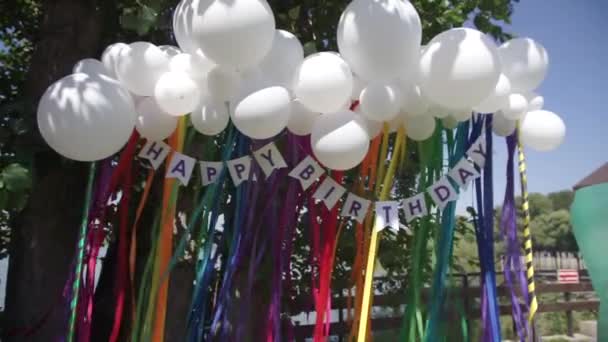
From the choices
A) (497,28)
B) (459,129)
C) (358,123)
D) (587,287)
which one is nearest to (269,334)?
(358,123)

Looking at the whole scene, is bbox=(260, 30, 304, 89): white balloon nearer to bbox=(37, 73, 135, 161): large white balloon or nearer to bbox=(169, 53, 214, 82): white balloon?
bbox=(169, 53, 214, 82): white balloon

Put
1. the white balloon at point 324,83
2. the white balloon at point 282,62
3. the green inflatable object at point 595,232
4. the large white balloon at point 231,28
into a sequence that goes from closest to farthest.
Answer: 1. the large white balloon at point 231,28
2. the white balloon at point 324,83
3. the white balloon at point 282,62
4. the green inflatable object at point 595,232

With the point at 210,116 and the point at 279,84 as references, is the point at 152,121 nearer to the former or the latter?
the point at 210,116

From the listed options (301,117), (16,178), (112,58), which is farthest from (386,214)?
(16,178)

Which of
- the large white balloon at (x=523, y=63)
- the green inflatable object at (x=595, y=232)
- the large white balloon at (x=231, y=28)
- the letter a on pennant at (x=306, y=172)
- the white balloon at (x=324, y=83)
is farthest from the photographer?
the green inflatable object at (x=595, y=232)

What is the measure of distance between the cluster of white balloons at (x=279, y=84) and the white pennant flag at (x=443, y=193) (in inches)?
9.0

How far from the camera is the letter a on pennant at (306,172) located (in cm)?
205

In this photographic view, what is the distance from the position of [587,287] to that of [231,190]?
19.1ft

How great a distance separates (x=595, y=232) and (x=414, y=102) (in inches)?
67.8

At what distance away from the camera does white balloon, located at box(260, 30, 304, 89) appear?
1.94m

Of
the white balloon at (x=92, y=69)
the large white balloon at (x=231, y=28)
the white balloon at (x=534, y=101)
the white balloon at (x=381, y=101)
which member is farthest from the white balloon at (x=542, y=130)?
the white balloon at (x=92, y=69)

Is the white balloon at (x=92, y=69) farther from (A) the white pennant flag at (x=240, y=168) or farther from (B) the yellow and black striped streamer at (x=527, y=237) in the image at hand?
(B) the yellow and black striped streamer at (x=527, y=237)

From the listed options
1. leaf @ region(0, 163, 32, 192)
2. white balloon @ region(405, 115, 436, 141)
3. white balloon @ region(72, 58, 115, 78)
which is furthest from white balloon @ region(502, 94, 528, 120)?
leaf @ region(0, 163, 32, 192)

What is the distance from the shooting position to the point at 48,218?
2637 mm
